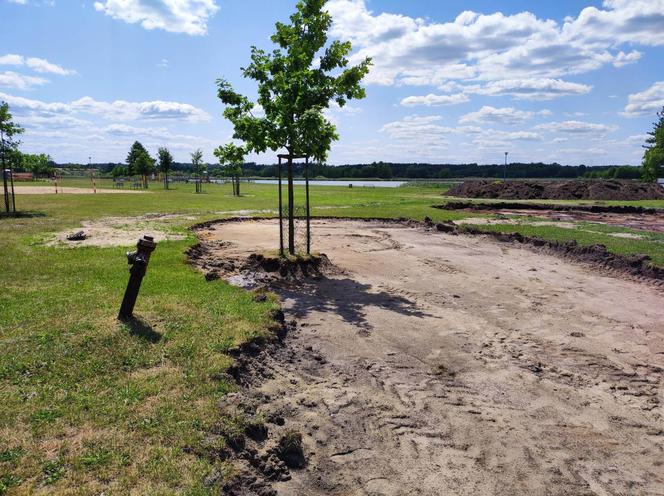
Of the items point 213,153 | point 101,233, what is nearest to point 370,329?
point 213,153

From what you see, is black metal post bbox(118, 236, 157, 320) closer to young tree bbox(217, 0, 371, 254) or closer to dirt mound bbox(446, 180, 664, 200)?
young tree bbox(217, 0, 371, 254)

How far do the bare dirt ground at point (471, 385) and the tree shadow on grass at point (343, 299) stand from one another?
4 cm

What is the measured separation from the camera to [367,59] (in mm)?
12094

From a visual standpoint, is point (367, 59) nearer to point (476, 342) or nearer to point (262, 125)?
point (262, 125)

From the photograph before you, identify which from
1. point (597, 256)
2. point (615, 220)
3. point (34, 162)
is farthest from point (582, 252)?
point (34, 162)

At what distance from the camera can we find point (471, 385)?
6488 millimetres

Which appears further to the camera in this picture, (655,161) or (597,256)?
(655,161)

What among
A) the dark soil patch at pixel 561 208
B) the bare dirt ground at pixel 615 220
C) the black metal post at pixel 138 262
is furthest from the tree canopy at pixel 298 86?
the dark soil patch at pixel 561 208

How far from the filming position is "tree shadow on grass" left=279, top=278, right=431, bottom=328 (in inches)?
371

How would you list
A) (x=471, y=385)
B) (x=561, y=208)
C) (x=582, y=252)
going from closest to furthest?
(x=471, y=385)
(x=582, y=252)
(x=561, y=208)

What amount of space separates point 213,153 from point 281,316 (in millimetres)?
5675

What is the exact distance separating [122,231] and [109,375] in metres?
14.0

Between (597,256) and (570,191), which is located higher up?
(570,191)

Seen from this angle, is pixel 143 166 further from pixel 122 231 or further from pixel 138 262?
pixel 138 262
